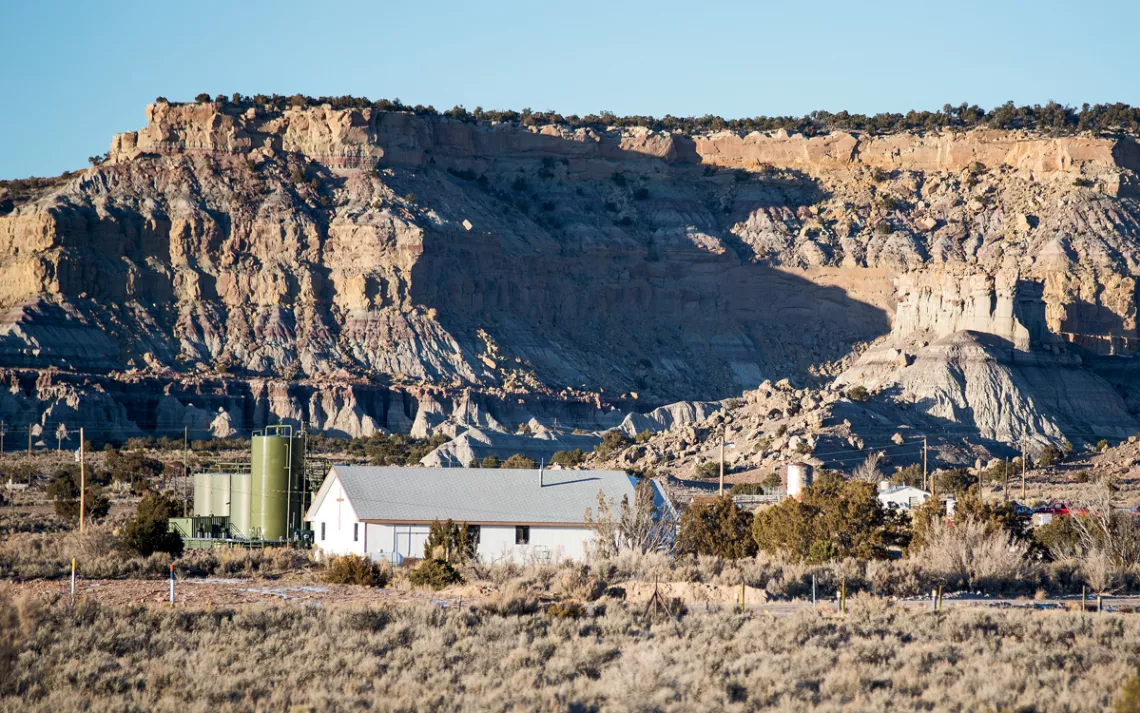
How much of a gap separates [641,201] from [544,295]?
670 inches

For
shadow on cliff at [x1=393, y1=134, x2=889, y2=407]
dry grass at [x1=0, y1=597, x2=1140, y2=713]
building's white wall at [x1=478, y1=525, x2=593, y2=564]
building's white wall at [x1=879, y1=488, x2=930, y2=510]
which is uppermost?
shadow on cliff at [x1=393, y1=134, x2=889, y2=407]

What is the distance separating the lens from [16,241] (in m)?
115

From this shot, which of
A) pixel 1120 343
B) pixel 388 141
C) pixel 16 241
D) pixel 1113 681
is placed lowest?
pixel 1113 681

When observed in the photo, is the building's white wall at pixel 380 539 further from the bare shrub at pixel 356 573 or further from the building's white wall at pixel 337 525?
the bare shrub at pixel 356 573

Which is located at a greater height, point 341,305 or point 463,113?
point 463,113

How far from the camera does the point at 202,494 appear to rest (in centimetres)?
5497

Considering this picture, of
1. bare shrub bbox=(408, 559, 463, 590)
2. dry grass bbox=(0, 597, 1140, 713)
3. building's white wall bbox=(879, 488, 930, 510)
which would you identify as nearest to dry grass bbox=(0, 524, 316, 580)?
bare shrub bbox=(408, 559, 463, 590)

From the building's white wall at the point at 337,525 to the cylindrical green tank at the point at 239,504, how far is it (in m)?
4.30

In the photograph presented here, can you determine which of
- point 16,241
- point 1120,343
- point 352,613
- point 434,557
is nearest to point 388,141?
point 16,241

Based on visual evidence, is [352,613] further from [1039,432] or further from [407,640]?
[1039,432]

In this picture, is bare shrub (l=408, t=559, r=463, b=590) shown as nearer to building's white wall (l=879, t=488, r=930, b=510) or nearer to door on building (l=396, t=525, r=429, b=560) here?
door on building (l=396, t=525, r=429, b=560)

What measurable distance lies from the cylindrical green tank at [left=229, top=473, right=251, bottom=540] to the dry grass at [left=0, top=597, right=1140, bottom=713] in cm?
2096

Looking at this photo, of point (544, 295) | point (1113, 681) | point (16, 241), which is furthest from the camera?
point (544, 295)

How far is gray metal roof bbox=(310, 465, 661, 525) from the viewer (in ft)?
149
